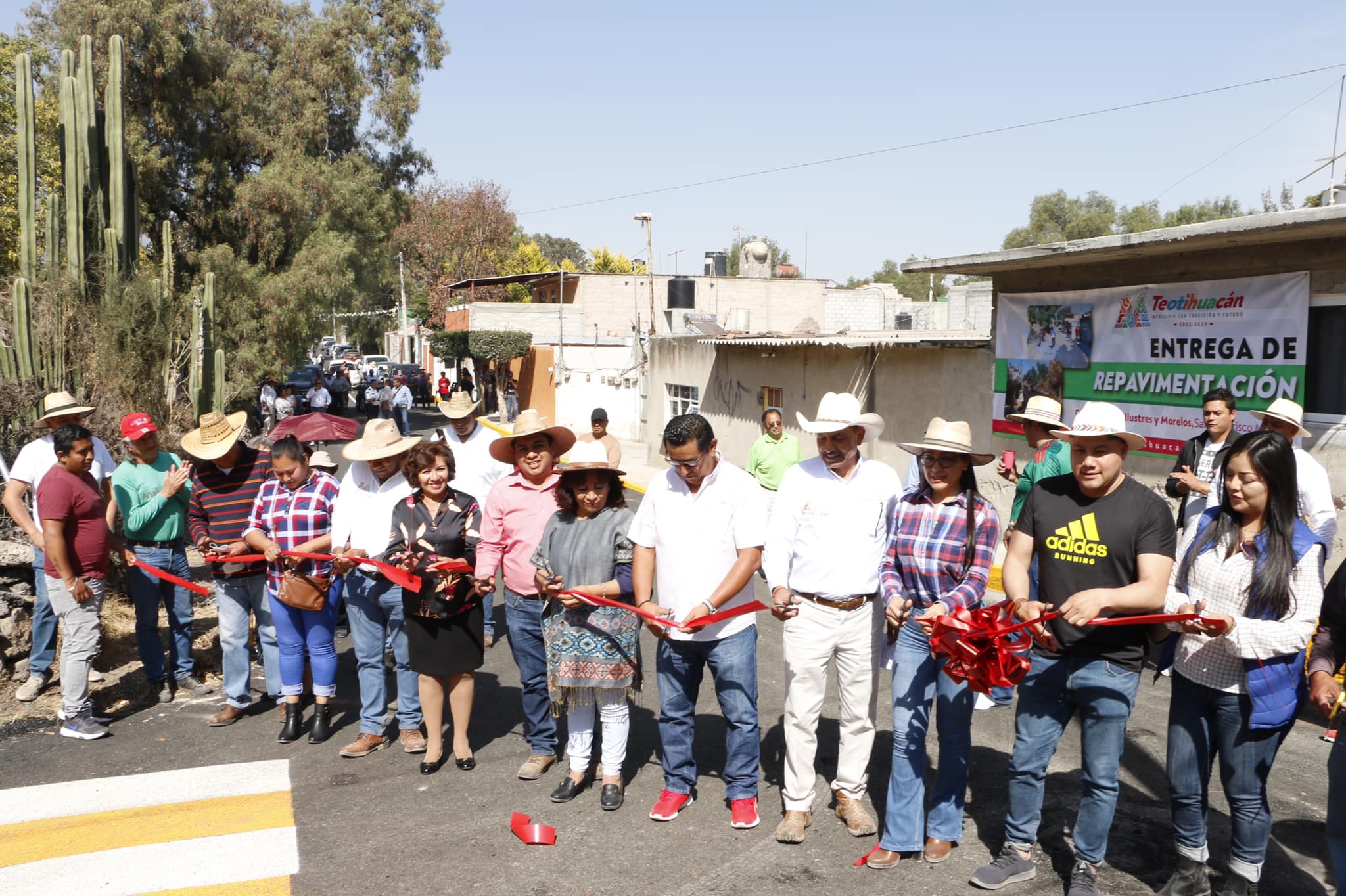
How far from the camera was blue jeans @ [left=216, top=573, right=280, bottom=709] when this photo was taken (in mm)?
6395

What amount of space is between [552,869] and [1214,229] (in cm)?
680

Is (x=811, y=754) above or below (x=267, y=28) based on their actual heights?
below

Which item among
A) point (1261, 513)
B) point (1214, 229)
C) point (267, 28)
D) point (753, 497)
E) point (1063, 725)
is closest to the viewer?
point (1261, 513)

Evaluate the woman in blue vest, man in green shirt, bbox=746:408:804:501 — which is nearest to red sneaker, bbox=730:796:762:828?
the woman in blue vest

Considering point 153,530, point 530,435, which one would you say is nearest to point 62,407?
point 153,530

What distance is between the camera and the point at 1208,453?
6.91m

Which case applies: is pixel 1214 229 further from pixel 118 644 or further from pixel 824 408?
pixel 118 644

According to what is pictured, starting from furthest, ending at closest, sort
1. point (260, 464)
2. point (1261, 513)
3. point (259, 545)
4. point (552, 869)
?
point (260, 464) → point (259, 545) → point (552, 869) → point (1261, 513)

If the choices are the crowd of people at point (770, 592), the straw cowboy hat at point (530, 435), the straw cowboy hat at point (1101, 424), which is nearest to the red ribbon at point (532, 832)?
the crowd of people at point (770, 592)

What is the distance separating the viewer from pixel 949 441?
174 inches

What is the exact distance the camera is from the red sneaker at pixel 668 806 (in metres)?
4.90

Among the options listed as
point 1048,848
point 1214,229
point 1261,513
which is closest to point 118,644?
point 1048,848

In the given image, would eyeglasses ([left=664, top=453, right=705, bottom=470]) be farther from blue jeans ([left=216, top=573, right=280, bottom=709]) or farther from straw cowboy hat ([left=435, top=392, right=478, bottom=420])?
straw cowboy hat ([left=435, top=392, right=478, bottom=420])

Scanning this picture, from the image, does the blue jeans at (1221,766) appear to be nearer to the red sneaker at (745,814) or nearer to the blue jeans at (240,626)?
the red sneaker at (745,814)
